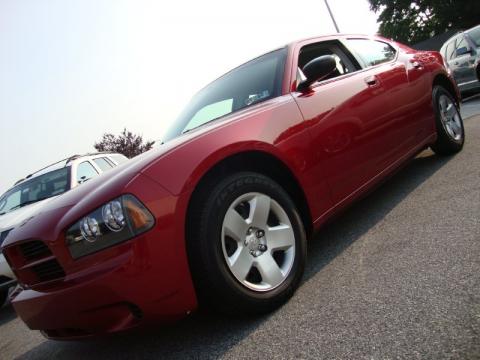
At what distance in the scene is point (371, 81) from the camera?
3.67 m

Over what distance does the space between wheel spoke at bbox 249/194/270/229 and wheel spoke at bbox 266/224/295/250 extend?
7cm

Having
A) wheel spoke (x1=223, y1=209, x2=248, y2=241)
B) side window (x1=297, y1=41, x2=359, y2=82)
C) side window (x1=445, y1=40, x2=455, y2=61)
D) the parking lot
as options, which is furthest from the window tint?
side window (x1=445, y1=40, x2=455, y2=61)

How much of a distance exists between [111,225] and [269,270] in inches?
34.7

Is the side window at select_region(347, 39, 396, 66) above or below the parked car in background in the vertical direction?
above

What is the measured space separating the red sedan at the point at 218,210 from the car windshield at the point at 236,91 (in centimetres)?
2

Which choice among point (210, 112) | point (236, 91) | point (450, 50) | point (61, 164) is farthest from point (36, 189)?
point (450, 50)

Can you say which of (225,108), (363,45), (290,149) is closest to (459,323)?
(290,149)

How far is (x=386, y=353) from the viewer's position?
174cm

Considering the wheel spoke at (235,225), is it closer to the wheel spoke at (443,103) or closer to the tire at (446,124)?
the tire at (446,124)

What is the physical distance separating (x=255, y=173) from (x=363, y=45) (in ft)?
7.30

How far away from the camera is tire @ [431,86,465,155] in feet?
15.1

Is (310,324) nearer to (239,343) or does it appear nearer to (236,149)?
(239,343)

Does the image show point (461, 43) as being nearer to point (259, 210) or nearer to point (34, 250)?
point (259, 210)

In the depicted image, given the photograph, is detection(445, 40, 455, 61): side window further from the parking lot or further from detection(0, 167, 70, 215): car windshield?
detection(0, 167, 70, 215): car windshield
